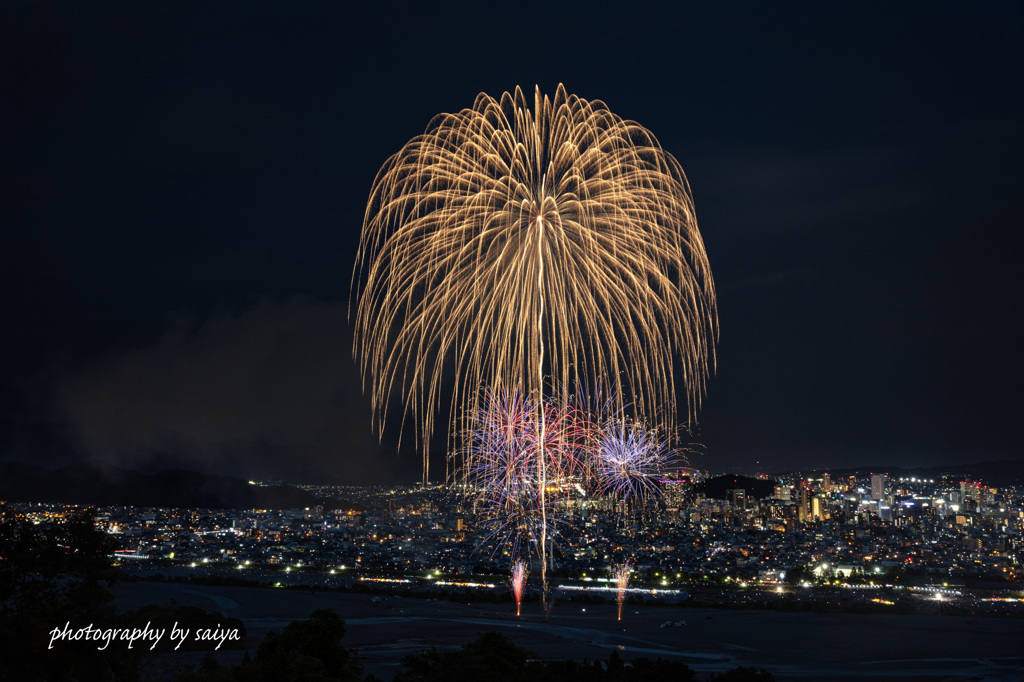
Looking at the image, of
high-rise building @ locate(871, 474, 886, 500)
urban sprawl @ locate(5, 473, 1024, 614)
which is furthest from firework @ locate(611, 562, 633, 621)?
high-rise building @ locate(871, 474, 886, 500)

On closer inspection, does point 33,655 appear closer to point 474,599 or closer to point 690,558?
point 474,599

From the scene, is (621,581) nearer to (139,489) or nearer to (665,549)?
(665,549)

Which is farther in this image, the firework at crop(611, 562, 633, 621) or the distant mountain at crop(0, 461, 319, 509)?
the distant mountain at crop(0, 461, 319, 509)

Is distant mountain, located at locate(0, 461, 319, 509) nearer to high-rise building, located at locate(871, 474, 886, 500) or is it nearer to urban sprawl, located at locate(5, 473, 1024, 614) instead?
urban sprawl, located at locate(5, 473, 1024, 614)

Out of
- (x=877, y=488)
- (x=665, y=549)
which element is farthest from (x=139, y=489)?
(x=877, y=488)

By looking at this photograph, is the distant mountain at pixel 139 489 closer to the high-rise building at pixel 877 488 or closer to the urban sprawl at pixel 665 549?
the urban sprawl at pixel 665 549
